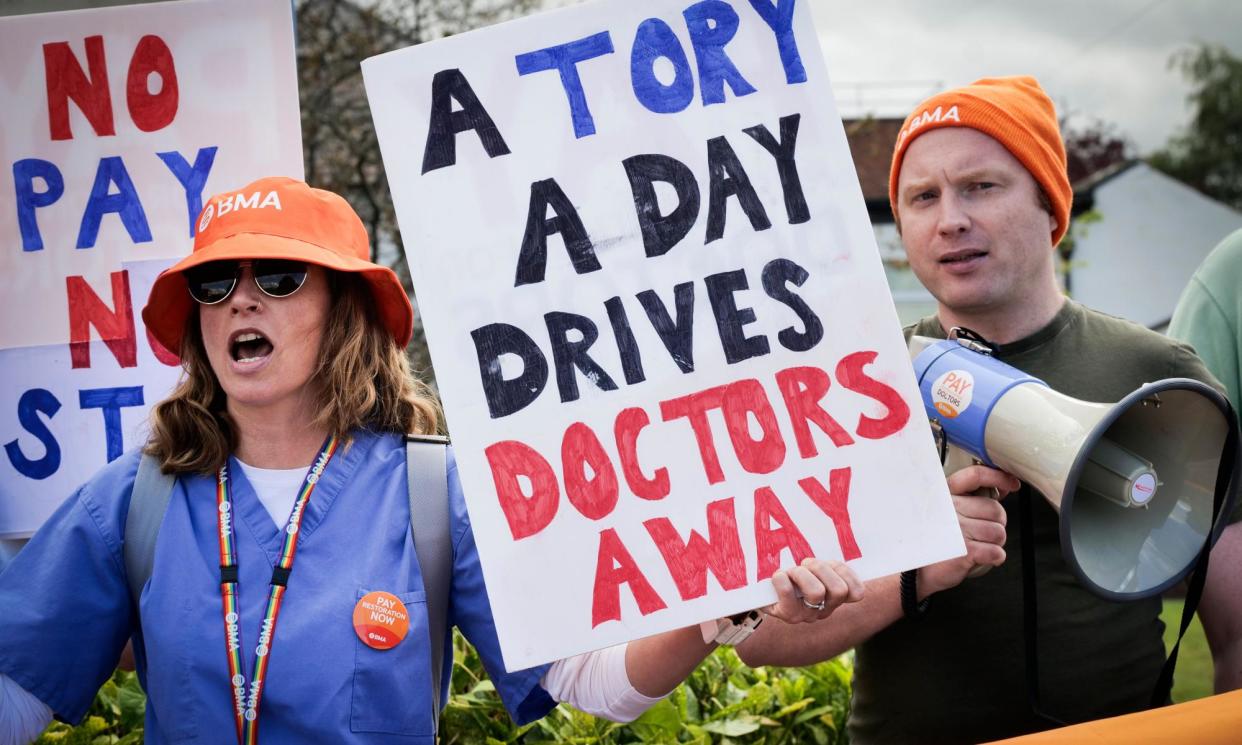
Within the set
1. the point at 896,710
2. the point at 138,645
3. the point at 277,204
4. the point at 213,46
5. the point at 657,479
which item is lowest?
the point at 896,710

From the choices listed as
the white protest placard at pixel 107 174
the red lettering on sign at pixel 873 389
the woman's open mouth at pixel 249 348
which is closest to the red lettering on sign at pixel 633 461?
the red lettering on sign at pixel 873 389

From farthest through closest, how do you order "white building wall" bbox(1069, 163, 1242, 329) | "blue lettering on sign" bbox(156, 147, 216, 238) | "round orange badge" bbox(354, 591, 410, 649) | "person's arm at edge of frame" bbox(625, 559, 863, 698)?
"white building wall" bbox(1069, 163, 1242, 329)
"blue lettering on sign" bbox(156, 147, 216, 238)
"round orange badge" bbox(354, 591, 410, 649)
"person's arm at edge of frame" bbox(625, 559, 863, 698)

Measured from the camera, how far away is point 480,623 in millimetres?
2086

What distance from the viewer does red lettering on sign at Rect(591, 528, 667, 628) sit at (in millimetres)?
1818

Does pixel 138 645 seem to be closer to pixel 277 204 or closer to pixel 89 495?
pixel 89 495

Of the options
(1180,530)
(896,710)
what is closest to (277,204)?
(896,710)

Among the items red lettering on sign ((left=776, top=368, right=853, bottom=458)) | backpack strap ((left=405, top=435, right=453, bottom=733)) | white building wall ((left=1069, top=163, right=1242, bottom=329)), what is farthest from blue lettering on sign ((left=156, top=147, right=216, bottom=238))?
white building wall ((left=1069, top=163, right=1242, bottom=329))

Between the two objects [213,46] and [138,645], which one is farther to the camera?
[213,46]

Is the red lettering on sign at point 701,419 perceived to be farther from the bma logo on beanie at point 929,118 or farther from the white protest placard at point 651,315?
the bma logo on beanie at point 929,118

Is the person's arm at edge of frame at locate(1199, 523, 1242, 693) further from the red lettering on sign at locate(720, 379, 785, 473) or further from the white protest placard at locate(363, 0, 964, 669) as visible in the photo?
the red lettering on sign at locate(720, 379, 785, 473)

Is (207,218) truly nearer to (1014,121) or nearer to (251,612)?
(251,612)

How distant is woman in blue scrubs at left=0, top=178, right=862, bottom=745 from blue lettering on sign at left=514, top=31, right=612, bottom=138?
510mm

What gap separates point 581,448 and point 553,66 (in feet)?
2.02

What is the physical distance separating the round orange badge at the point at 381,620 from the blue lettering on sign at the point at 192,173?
1.18m
